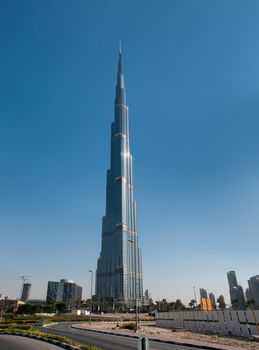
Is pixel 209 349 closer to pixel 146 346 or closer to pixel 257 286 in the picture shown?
pixel 146 346

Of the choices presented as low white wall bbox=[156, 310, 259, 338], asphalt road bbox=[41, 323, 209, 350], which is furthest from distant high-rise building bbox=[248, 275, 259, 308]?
asphalt road bbox=[41, 323, 209, 350]

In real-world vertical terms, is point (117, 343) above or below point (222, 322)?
below

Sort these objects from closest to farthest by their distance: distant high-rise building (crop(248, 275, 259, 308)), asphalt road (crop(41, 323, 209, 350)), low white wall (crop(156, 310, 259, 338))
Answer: asphalt road (crop(41, 323, 209, 350))
low white wall (crop(156, 310, 259, 338))
distant high-rise building (crop(248, 275, 259, 308))

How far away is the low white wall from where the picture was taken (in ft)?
132

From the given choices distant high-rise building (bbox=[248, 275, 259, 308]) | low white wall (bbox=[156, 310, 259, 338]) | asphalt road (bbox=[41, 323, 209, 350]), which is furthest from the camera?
distant high-rise building (bbox=[248, 275, 259, 308])

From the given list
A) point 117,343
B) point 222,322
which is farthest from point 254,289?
point 117,343

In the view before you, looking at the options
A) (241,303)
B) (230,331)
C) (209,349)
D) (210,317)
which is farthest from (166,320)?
(241,303)

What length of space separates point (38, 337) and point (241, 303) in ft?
629

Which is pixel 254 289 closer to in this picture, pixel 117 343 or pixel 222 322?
pixel 222 322

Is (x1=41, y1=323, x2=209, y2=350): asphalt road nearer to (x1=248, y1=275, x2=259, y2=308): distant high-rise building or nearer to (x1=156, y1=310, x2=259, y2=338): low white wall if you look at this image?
(x1=156, y1=310, x2=259, y2=338): low white wall

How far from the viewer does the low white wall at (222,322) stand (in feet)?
132

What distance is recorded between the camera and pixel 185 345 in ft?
90.4

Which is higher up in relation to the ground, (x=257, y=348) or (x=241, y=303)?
(x=241, y=303)

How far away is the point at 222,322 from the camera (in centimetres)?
4372
